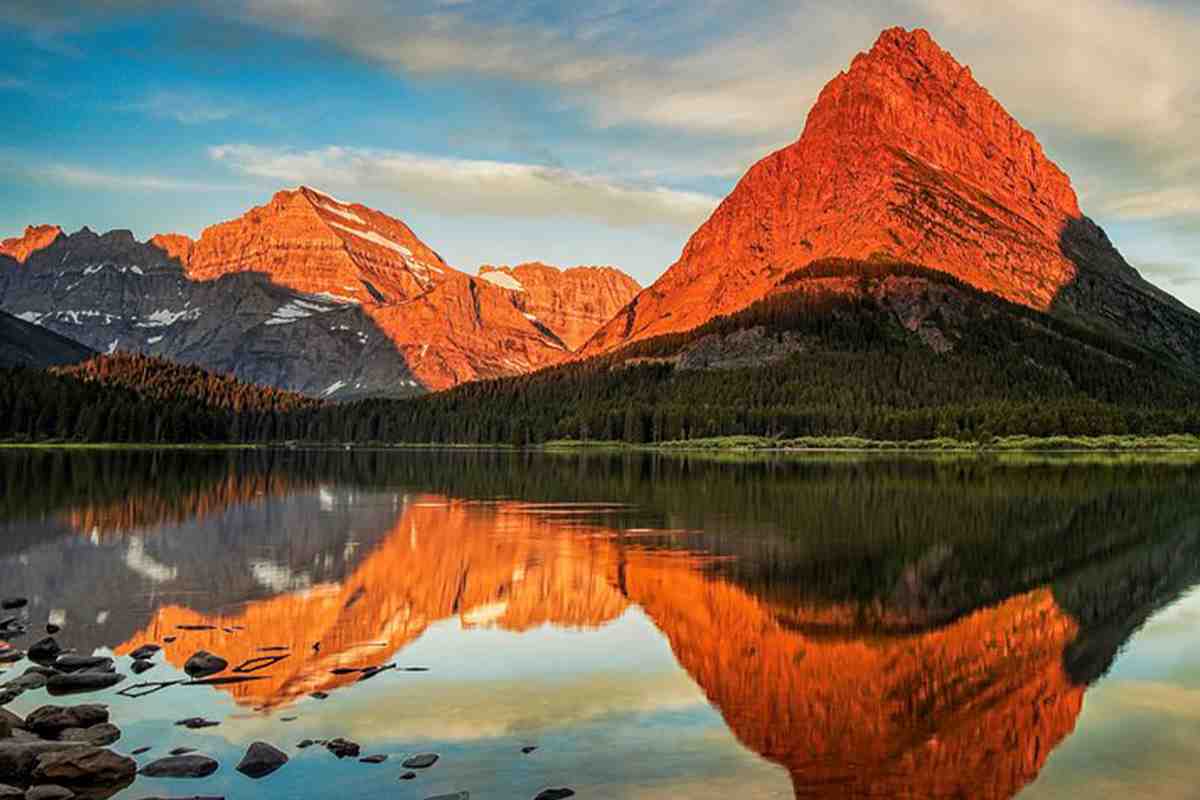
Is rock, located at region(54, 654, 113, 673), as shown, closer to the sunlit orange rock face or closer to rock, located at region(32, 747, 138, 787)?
the sunlit orange rock face

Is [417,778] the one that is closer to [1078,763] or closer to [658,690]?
[658,690]

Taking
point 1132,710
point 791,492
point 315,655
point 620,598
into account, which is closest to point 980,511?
point 791,492

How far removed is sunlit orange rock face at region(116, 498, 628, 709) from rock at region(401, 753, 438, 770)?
266 inches

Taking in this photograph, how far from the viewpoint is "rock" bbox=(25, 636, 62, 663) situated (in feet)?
114

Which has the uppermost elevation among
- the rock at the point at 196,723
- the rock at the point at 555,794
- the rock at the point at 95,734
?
the rock at the point at 95,734

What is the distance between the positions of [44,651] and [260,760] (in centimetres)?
1501

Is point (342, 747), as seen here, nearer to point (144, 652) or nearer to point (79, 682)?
point (79, 682)

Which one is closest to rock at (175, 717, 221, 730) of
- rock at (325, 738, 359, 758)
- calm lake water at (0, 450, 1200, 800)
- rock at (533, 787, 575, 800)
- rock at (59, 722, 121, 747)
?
calm lake water at (0, 450, 1200, 800)

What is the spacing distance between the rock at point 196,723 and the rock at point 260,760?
2.99 meters

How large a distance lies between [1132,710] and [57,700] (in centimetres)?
3001

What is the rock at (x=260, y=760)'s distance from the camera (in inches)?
950

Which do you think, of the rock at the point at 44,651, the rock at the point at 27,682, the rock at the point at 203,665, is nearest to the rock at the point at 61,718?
the rock at the point at 27,682

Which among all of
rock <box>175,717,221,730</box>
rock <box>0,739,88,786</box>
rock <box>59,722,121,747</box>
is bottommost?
rock <box>175,717,221,730</box>

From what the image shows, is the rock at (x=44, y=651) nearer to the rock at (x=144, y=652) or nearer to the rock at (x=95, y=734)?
the rock at (x=144, y=652)
